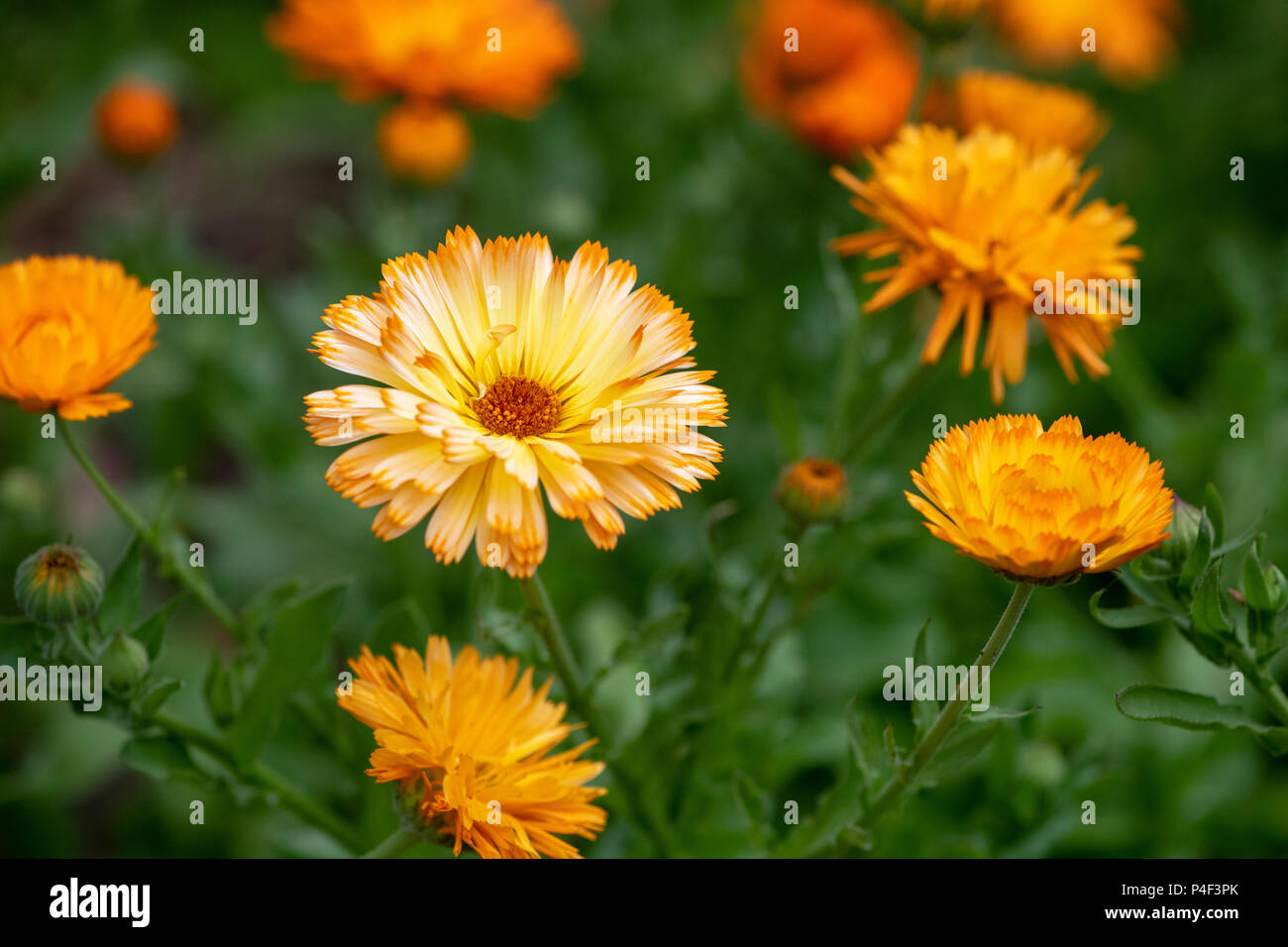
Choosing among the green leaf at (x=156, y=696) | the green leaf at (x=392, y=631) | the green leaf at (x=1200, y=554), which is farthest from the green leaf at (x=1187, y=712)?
the green leaf at (x=156, y=696)

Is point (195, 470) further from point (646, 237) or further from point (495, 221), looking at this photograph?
point (646, 237)

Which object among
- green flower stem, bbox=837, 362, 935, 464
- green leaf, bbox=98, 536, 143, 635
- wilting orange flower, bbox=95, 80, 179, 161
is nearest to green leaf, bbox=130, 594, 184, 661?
green leaf, bbox=98, 536, 143, 635

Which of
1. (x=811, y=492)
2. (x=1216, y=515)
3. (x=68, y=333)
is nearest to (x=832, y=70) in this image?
(x=811, y=492)

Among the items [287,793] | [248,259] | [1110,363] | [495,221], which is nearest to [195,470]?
[248,259]

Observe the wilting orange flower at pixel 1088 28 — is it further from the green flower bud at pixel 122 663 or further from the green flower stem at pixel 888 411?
the green flower bud at pixel 122 663

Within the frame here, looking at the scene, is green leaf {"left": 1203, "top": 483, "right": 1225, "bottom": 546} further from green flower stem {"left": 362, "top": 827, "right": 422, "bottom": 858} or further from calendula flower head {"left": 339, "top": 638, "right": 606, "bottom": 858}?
green flower stem {"left": 362, "top": 827, "right": 422, "bottom": 858}

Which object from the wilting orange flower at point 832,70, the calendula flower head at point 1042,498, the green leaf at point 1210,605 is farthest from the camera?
the wilting orange flower at point 832,70

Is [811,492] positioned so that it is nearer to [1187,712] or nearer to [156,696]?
[1187,712]
